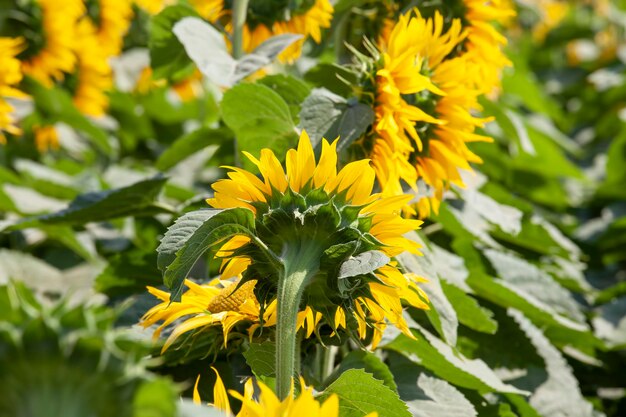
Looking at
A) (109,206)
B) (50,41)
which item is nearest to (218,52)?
Result: (109,206)

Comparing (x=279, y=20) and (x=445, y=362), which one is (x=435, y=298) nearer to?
(x=445, y=362)

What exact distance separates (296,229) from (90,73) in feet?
5.81

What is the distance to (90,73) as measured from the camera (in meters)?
2.51

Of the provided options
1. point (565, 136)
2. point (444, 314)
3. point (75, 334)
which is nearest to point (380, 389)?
point (444, 314)

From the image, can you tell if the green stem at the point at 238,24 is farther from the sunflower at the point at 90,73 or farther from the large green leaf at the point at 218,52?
the sunflower at the point at 90,73

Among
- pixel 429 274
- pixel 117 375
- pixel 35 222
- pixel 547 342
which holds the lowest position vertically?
pixel 547 342

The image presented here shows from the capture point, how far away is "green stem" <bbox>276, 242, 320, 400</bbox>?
853 mm

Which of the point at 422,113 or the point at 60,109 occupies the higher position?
the point at 422,113

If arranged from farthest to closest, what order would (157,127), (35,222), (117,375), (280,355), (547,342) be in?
(157,127)
(547,342)
(35,222)
(280,355)
(117,375)

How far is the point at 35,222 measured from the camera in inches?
54.7

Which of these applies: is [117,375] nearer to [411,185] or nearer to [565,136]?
[411,185]

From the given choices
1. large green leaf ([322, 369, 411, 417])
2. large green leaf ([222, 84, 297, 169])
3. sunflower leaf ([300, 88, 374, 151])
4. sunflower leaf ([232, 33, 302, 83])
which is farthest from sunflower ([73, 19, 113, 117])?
large green leaf ([322, 369, 411, 417])

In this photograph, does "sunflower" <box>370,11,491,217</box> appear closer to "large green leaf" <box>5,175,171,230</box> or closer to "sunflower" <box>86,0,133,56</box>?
"large green leaf" <box>5,175,171,230</box>

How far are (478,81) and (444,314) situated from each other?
38cm
